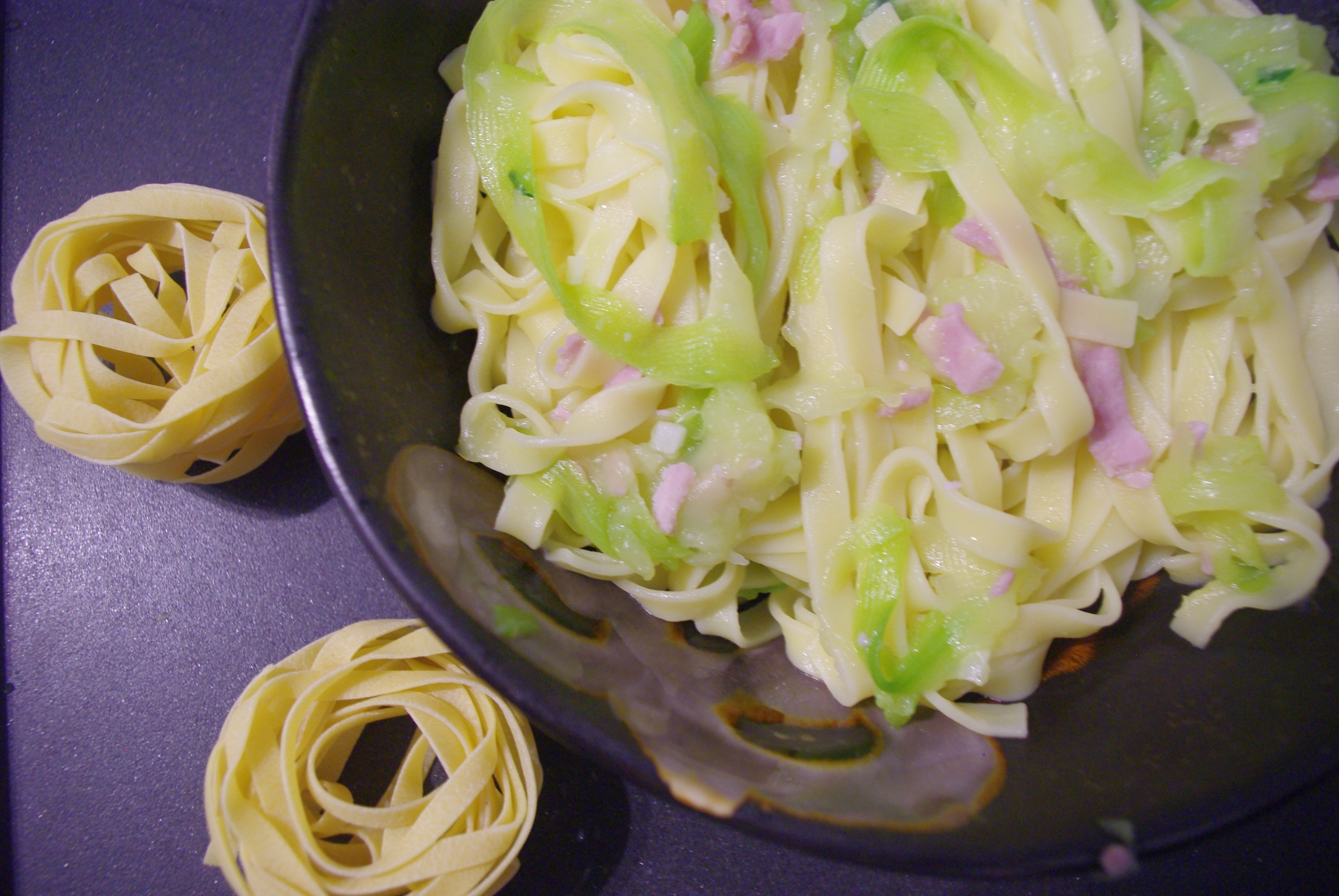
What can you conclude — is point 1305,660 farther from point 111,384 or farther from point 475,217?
point 111,384

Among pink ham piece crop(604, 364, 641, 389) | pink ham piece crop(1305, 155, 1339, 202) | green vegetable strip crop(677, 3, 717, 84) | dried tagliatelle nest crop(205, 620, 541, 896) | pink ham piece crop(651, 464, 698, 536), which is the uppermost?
green vegetable strip crop(677, 3, 717, 84)

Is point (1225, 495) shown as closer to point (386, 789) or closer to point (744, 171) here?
point (744, 171)

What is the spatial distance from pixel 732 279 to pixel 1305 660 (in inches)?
51.1

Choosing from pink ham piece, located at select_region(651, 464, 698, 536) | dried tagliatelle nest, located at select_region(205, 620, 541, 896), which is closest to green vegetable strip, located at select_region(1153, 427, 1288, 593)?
pink ham piece, located at select_region(651, 464, 698, 536)

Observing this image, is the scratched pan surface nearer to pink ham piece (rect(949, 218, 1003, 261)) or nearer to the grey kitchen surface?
the grey kitchen surface

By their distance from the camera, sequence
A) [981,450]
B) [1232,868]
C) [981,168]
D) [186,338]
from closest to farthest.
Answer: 1. [981,168]
2. [981,450]
3. [1232,868]
4. [186,338]

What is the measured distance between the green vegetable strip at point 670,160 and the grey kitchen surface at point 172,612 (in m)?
0.63

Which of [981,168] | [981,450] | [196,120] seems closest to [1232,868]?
[981,450]

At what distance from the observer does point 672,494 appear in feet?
4.94

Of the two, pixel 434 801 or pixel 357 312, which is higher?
pixel 357 312

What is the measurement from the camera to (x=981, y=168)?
158 cm

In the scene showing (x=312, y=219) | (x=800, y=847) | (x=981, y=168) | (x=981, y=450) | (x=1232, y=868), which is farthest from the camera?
(x=1232, y=868)

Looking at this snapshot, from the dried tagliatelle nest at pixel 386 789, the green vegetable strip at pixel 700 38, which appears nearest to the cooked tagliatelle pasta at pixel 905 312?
the green vegetable strip at pixel 700 38

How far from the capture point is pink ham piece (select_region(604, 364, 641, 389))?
1582 millimetres
